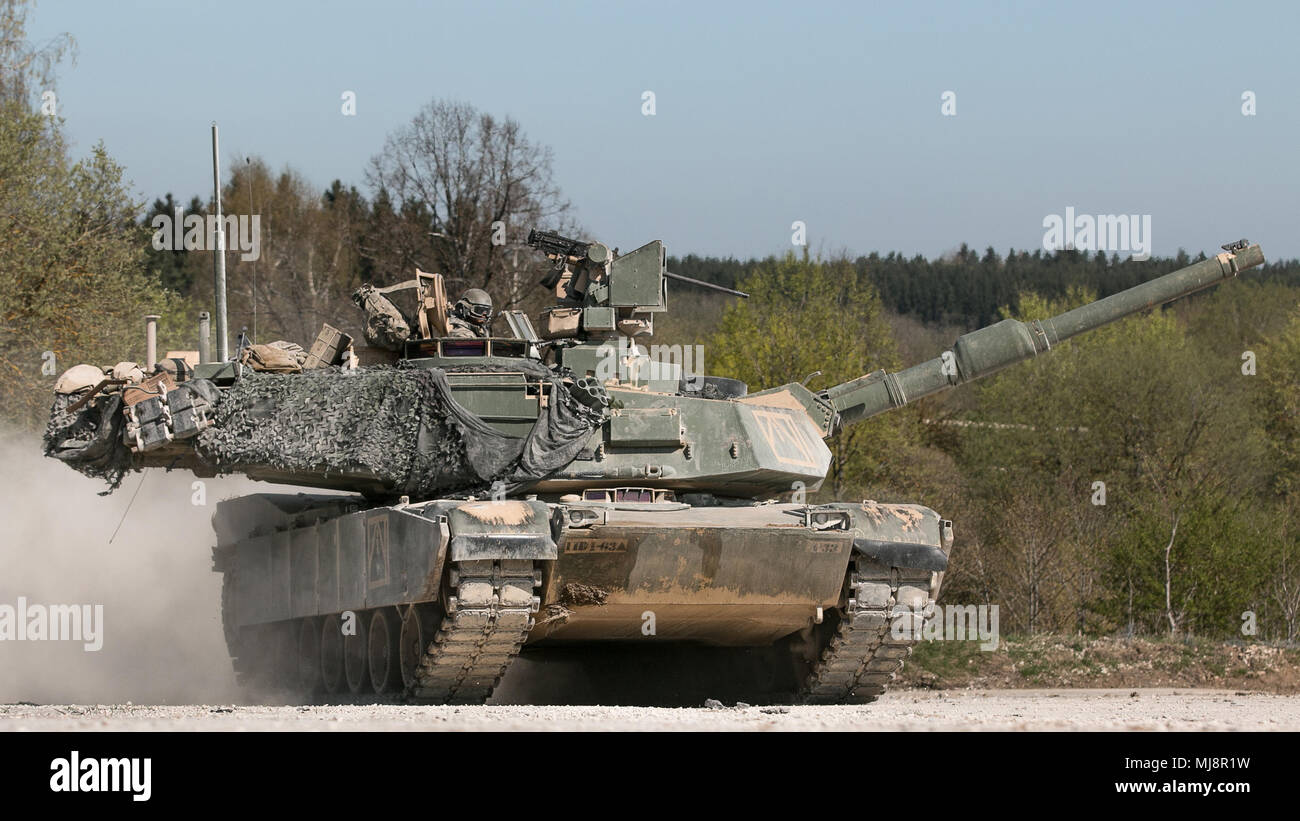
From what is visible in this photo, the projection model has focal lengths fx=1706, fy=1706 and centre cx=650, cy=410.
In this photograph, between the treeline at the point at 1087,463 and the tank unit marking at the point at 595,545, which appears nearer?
the tank unit marking at the point at 595,545

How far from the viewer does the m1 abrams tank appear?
41.2 ft

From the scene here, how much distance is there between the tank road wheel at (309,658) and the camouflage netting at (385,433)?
3057 millimetres

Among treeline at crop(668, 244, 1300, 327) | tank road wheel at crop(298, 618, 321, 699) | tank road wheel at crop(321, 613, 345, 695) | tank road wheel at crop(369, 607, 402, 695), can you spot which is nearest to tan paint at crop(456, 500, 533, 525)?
tank road wheel at crop(369, 607, 402, 695)

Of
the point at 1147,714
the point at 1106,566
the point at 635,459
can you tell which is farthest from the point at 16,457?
the point at 1106,566

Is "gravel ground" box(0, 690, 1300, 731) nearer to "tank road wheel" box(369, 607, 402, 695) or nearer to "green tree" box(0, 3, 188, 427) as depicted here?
"tank road wheel" box(369, 607, 402, 695)

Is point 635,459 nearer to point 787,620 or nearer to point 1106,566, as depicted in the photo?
point 787,620

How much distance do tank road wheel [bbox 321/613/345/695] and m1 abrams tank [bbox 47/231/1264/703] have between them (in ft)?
0.92

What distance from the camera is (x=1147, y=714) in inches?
488

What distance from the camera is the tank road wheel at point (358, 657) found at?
586 inches

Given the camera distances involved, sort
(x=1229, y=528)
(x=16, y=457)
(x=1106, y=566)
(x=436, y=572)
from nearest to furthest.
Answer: (x=436, y=572) → (x=16, y=457) → (x=1229, y=528) → (x=1106, y=566)

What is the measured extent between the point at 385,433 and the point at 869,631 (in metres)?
4.19

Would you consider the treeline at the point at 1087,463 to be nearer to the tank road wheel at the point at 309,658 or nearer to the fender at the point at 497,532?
the tank road wheel at the point at 309,658

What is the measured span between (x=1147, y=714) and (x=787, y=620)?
9.60 ft

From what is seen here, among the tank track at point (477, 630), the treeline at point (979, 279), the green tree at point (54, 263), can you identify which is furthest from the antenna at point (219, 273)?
the treeline at point (979, 279)
